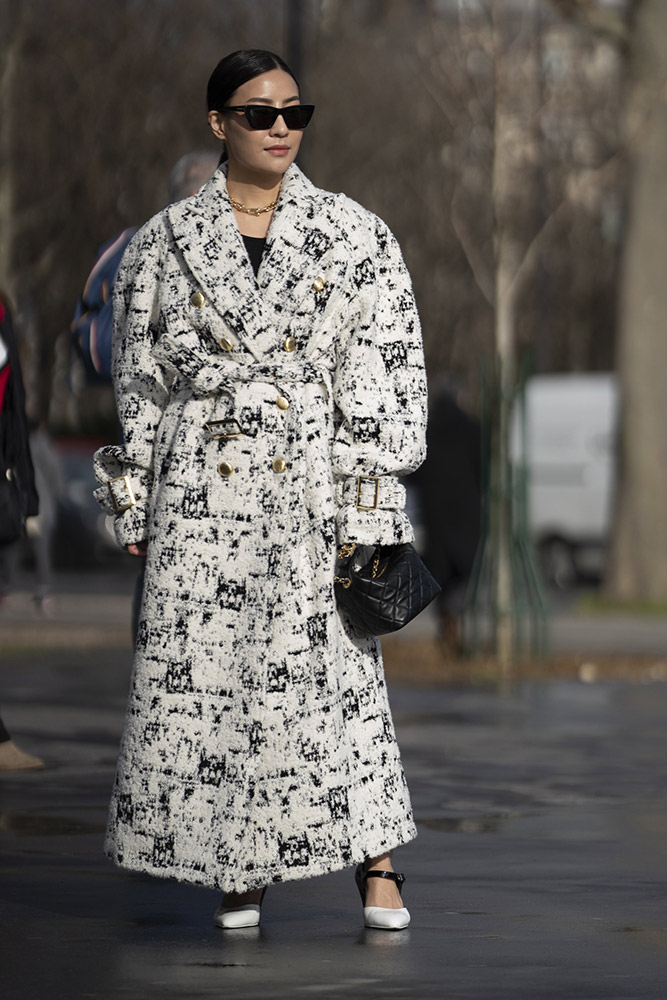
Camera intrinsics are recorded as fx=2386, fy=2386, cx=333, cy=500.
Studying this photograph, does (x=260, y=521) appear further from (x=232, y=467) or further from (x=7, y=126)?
(x=7, y=126)

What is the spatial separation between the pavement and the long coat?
0.89 ft

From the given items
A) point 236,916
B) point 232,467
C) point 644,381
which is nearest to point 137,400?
point 232,467

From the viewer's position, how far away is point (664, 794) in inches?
343

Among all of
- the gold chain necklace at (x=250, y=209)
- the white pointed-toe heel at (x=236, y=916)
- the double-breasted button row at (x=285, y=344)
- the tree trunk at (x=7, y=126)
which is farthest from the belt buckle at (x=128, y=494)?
the tree trunk at (x=7, y=126)

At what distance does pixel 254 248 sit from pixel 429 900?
181 centimetres

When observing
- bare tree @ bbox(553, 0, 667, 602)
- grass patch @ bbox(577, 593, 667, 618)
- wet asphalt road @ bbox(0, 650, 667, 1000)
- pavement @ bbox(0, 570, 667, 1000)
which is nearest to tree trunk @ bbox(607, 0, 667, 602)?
bare tree @ bbox(553, 0, 667, 602)

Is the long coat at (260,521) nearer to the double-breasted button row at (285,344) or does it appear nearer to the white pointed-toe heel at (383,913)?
the double-breasted button row at (285,344)

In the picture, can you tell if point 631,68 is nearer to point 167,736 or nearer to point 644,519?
point 644,519

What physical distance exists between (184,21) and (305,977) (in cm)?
2791

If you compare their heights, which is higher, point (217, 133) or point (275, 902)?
point (217, 133)

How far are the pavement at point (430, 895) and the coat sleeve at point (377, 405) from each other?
40.0 inches

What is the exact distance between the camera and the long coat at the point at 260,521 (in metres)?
5.61

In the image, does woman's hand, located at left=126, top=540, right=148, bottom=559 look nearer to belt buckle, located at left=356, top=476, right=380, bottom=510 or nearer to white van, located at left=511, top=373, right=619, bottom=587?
belt buckle, located at left=356, top=476, right=380, bottom=510

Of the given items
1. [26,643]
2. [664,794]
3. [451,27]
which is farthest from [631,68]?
[664,794]
